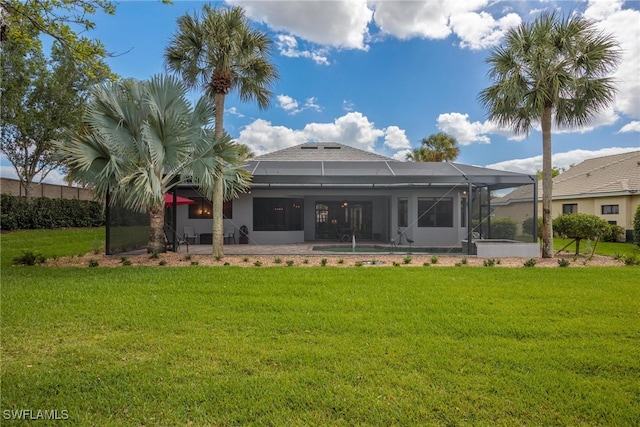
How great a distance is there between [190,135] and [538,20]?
10.7 m

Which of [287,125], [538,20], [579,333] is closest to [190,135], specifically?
[579,333]

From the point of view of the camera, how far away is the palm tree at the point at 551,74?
973cm

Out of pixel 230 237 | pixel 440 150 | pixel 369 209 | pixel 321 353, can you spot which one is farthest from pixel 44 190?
pixel 440 150

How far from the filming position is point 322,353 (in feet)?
11.8

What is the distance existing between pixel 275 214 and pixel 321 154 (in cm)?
500

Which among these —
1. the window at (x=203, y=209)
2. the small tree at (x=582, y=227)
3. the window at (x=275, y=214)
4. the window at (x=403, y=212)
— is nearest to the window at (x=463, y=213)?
the window at (x=403, y=212)

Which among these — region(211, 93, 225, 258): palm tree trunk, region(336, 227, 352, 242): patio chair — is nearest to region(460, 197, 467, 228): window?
region(336, 227, 352, 242): patio chair

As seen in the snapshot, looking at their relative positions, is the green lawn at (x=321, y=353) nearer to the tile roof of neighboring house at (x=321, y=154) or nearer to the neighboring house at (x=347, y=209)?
the neighboring house at (x=347, y=209)

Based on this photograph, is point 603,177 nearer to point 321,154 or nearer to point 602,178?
point 602,178

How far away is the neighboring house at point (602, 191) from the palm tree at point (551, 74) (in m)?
3.73

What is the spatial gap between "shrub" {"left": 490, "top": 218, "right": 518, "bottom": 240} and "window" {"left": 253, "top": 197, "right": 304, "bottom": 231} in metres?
8.80

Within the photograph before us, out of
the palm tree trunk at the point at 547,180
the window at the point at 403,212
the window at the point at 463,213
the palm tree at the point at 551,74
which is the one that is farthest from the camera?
the window at the point at 403,212

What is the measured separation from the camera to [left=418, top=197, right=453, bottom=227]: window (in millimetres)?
15523

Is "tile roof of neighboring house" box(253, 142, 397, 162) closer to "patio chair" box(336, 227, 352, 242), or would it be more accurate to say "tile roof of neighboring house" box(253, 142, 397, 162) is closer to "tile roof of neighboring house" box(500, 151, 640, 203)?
"patio chair" box(336, 227, 352, 242)
